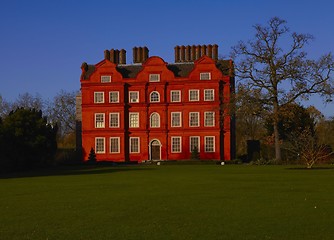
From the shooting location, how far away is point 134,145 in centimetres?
6738

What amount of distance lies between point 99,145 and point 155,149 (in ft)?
22.6

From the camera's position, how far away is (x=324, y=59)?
5206cm

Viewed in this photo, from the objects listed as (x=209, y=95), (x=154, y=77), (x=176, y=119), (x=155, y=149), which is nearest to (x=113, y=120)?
(x=155, y=149)

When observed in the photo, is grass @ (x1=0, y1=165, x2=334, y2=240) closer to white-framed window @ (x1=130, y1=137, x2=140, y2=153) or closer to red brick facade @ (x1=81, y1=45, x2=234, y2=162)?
red brick facade @ (x1=81, y1=45, x2=234, y2=162)

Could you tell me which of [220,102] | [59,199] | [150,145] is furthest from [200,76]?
[59,199]

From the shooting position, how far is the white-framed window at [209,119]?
6481cm

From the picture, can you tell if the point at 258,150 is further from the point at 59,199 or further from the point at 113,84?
the point at 59,199

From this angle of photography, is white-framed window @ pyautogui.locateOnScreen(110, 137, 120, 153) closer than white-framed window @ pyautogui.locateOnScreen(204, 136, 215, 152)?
No

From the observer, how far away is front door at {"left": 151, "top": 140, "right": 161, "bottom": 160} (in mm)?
66812

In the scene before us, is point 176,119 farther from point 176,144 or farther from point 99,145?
point 99,145

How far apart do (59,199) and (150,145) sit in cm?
4845

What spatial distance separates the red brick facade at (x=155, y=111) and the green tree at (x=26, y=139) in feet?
54.8

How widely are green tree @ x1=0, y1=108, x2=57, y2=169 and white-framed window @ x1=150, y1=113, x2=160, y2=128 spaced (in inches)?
719

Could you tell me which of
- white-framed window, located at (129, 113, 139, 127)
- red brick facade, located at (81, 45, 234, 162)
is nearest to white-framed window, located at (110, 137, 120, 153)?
red brick facade, located at (81, 45, 234, 162)
